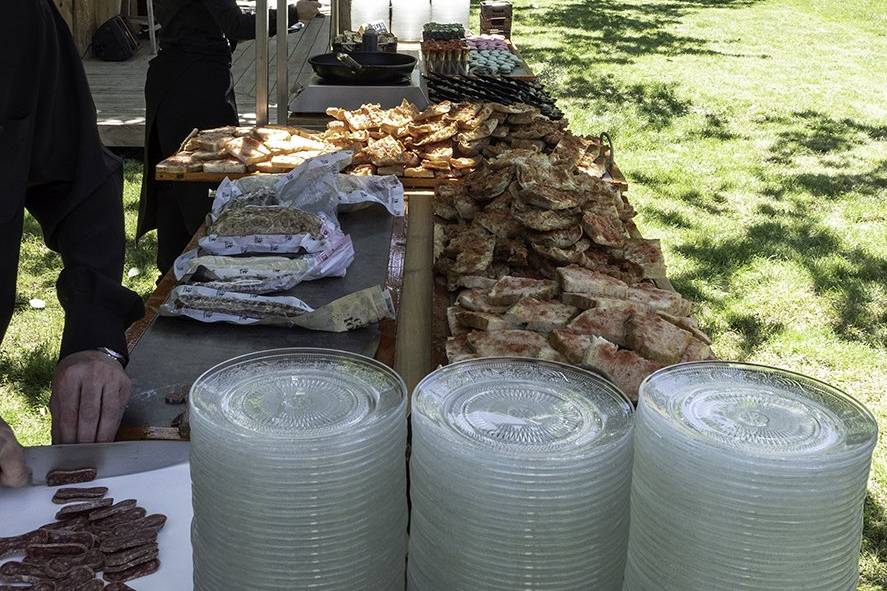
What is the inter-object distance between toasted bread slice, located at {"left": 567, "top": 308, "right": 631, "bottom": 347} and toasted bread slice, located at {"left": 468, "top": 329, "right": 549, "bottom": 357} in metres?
0.10

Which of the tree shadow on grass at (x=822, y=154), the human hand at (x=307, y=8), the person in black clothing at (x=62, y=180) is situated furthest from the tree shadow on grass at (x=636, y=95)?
the person in black clothing at (x=62, y=180)

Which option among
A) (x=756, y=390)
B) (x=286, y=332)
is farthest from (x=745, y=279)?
(x=756, y=390)

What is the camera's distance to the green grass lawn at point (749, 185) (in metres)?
4.41

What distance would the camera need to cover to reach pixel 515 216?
314 cm

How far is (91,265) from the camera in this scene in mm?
2010

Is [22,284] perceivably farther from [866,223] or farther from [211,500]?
[866,223]

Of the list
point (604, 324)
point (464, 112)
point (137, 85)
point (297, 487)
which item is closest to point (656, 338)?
point (604, 324)

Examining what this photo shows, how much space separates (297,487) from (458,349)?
4.96 feet

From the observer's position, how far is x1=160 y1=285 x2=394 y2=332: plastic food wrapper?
2234mm

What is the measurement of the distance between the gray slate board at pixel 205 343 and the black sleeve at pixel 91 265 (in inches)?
4.0

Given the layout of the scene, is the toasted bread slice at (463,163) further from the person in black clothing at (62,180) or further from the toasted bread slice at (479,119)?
the person in black clothing at (62,180)

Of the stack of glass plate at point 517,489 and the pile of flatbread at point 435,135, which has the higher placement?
the stack of glass plate at point 517,489

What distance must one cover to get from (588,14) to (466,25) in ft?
25.8

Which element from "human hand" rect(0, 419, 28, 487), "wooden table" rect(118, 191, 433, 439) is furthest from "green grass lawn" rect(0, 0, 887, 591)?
"human hand" rect(0, 419, 28, 487)
